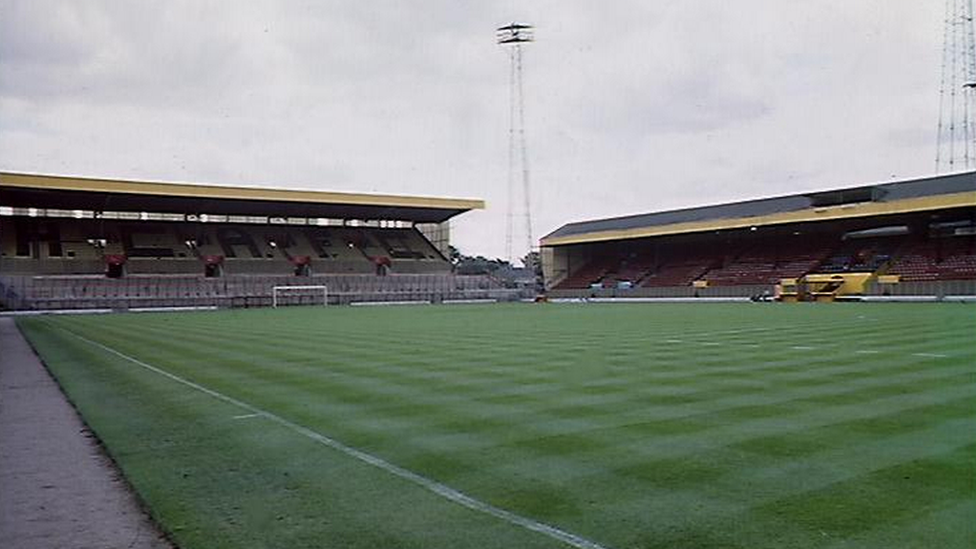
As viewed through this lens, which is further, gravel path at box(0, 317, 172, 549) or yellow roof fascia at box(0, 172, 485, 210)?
yellow roof fascia at box(0, 172, 485, 210)

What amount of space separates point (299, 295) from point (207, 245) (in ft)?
35.3

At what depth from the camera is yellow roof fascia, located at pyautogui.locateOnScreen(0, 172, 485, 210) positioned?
1846 inches

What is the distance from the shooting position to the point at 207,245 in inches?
2354

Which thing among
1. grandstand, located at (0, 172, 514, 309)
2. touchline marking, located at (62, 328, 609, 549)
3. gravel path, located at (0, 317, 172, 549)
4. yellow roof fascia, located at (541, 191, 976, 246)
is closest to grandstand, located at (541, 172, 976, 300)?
yellow roof fascia, located at (541, 191, 976, 246)

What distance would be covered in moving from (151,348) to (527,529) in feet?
Result: 48.2

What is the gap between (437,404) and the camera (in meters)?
8.29

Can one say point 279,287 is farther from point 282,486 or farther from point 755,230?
point 282,486

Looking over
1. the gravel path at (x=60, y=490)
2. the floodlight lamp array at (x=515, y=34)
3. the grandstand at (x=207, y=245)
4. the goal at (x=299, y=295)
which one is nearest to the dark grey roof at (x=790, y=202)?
the grandstand at (x=207, y=245)

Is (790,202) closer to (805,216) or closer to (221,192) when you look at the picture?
(805,216)

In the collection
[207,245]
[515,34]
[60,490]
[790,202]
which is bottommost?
[60,490]

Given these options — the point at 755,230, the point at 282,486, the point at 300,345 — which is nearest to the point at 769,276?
the point at 755,230

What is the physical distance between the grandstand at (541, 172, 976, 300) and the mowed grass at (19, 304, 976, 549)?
32371 mm

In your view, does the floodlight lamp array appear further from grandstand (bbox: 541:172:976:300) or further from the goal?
the goal

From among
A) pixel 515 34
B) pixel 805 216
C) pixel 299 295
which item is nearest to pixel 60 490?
pixel 299 295
